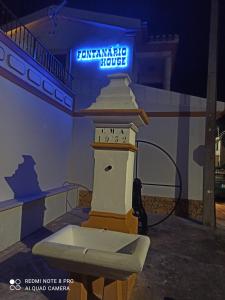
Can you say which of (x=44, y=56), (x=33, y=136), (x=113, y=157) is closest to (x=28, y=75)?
(x=33, y=136)

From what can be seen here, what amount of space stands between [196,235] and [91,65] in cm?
637

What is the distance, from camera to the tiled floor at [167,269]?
3.02 meters

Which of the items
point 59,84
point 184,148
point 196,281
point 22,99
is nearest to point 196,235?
point 196,281

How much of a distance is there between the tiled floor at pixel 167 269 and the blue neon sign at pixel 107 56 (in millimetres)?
5781

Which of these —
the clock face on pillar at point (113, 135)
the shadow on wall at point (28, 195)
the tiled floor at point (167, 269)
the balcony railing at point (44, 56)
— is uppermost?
the balcony railing at point (44, 56)

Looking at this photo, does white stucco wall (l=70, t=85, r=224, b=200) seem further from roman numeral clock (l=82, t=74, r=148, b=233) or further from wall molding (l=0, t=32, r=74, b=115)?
roman numeral clock (l=82, t=74, r=148, b=233)

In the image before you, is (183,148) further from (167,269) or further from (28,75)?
(28,75)

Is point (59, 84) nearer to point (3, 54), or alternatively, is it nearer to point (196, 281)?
point (3, 54)

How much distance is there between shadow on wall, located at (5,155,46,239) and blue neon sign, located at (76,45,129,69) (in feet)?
15.4

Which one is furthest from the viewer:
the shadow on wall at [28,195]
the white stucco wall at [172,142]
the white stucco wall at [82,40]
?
the white stucco wall at [82,40]

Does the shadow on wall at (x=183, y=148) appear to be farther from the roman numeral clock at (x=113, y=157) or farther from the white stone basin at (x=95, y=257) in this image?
the white stone basin at (x=95, y=257)

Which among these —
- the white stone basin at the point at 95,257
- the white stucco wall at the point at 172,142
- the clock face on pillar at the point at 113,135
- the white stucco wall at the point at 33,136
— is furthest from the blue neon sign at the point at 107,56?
the white stone basin at the point at 95,257

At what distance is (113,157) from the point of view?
9.06ft

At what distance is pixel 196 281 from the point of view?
3.41m
